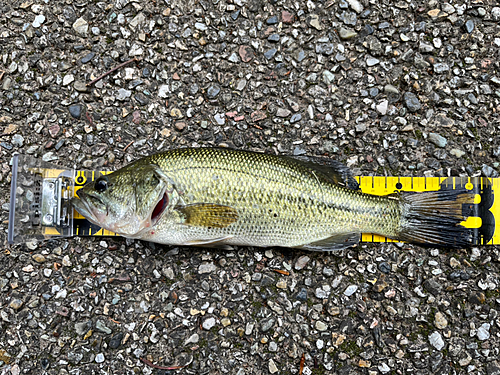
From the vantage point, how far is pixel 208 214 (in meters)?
2.91

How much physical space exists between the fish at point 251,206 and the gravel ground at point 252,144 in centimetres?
30

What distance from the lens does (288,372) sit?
3145mm

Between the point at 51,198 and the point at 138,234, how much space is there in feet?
3.29

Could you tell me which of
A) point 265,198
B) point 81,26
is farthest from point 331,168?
point 81,26

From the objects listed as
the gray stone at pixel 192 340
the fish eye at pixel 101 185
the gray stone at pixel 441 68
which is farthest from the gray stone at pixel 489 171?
the fish eye at pixel 101 185

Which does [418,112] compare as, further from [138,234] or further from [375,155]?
[138,234]

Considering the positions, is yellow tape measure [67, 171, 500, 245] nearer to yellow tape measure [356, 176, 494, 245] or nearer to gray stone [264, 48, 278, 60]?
yellow tape measure [356, 176, 494, 245]

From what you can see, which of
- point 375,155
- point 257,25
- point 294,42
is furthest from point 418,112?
point 257,25

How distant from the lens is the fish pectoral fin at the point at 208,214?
9.53 ft

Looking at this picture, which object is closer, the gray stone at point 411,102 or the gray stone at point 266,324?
the gray stone at point 266,324

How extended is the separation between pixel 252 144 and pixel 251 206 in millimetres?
747

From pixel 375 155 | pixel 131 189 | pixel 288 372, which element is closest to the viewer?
pixel 131 189

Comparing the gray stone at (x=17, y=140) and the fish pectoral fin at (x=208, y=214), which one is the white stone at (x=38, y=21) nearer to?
the gray stone at (x=17, y=140)

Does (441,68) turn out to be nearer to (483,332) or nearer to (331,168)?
(331,168)
